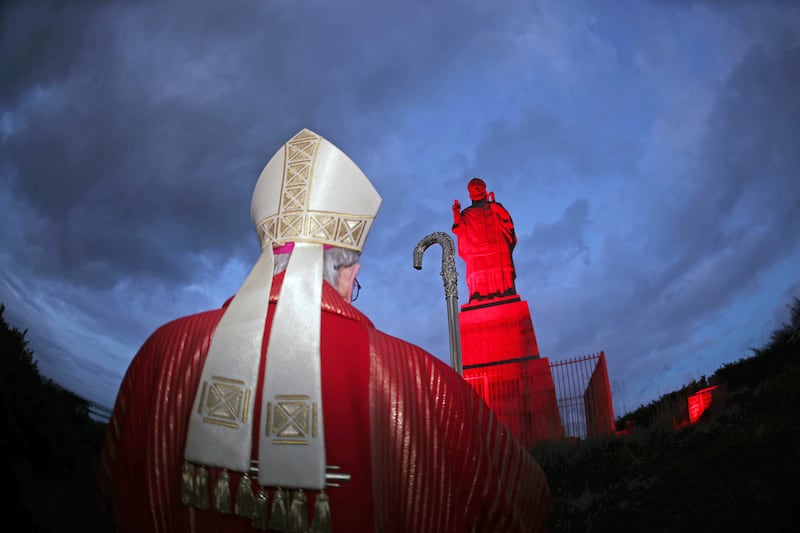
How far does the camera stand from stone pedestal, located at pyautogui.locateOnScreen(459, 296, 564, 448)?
424 inches

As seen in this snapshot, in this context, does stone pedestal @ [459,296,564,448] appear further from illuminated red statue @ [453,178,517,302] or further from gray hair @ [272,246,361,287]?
gray hair @ [272,246,361,287]

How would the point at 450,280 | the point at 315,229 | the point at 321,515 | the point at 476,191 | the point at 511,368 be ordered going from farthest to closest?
the point at 476,191 → the point at 511,368 → the point at 450,280 → the point at 315,229 → the point at 321,515

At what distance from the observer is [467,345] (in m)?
13.1

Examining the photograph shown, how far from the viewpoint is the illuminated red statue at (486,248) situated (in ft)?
46.0

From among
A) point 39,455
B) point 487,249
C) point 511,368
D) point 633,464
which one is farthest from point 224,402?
point 487,249

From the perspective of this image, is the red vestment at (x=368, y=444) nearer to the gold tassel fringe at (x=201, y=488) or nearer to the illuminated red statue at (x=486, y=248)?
the gold tassel fringe at (x=201, y=488)

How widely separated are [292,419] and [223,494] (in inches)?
12.1

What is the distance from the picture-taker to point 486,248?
14398 mm

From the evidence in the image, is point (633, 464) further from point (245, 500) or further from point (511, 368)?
point (511, 368)

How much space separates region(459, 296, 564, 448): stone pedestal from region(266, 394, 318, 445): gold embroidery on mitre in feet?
29.3

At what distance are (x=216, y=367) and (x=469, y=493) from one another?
994 millimetres

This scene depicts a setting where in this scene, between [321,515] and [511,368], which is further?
[511,368]

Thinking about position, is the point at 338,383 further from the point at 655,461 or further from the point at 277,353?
the point at 655,461

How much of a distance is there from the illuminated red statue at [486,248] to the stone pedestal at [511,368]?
566 millimetres
